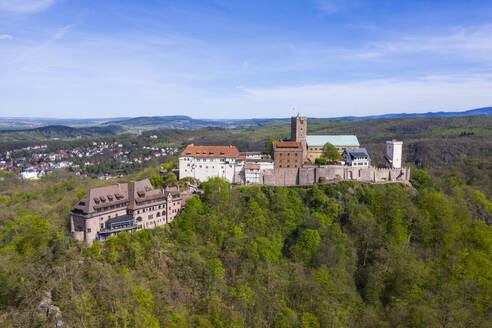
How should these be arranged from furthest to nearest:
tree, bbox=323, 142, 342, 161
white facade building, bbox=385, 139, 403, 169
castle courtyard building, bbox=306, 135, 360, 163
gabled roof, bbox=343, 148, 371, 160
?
castle courtyard building, bbox=306, 135, 360, 163, white facade building, bbox=385, 139, 403, 169, tree, bbox=323, 142, 342, 161, gabled roof, bbox=343, 148, 371, 160

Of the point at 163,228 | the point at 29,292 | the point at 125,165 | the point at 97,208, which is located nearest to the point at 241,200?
the point at 163,228

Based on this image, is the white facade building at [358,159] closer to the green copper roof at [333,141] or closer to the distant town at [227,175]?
the distant town at [227,175]

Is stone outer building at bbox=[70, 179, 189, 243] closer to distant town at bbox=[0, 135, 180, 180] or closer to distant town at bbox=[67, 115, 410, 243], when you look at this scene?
distant town at bbox=[67, 115, 410, 243]

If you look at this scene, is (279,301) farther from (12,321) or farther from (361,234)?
(12,321)

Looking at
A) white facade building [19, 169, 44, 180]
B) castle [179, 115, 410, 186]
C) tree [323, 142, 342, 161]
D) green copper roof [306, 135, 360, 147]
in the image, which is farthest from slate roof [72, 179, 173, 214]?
white facade building [19, 169, 44, 180]

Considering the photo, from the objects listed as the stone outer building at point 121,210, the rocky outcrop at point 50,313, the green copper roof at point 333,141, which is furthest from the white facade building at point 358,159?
the rocky outcrop at point 50,313

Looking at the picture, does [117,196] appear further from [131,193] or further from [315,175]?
[315,175]
